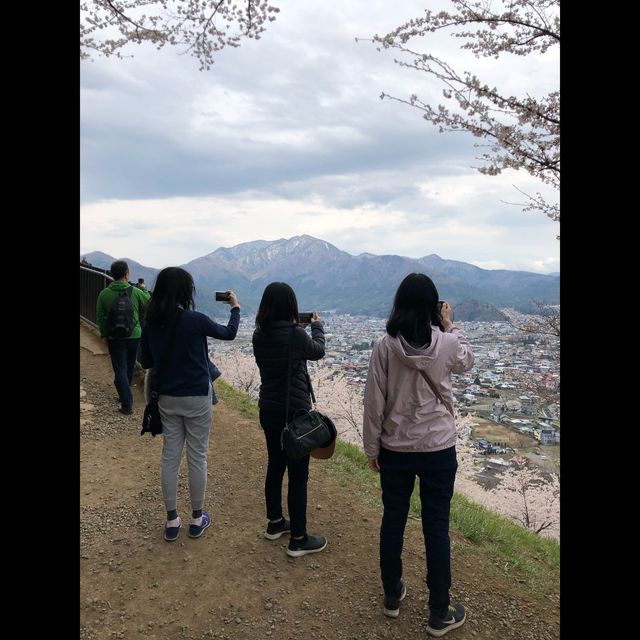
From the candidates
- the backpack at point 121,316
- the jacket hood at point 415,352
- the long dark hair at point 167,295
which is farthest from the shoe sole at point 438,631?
the backpack at point 121,316

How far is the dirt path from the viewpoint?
2695mm

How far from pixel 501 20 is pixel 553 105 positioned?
0.99 m

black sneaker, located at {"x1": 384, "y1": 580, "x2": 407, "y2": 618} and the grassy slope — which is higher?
black sneaker, located at {"x1": 384, "y1": 580, "x2": 407, "y2": 618}

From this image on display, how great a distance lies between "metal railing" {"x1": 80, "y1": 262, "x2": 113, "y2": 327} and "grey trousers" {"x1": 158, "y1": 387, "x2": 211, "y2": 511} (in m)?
6.54

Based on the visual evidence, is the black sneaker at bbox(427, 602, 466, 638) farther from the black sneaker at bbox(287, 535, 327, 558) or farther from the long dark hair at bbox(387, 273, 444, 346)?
the long dark hair at bbox(387, 273, 444, 346)

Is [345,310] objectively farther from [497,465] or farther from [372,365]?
[372,365]

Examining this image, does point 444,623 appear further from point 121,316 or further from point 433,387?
point 121,316

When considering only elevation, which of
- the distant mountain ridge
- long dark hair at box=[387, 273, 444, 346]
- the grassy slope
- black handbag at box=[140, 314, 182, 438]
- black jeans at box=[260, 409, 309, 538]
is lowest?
the grassy slope

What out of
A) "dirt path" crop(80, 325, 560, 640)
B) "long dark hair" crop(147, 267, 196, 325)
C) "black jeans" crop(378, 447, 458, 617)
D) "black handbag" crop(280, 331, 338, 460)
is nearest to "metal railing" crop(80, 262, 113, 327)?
"dirt path" crop(80, 325, 560, 640)

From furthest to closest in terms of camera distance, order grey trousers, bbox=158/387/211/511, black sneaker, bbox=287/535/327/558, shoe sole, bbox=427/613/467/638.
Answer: black sneaker, bbox=287/535/327/558 → grey trousers, bbox=158/387/211/511 → shoe sole, bbox=427/613/467/638
